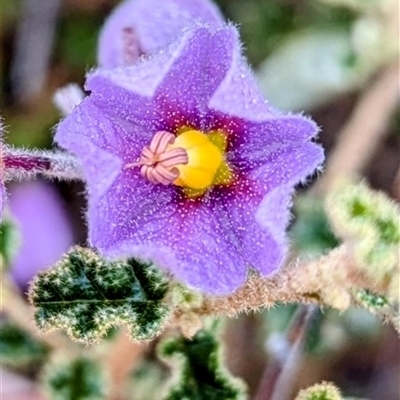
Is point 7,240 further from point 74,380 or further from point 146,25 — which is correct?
point 146,25

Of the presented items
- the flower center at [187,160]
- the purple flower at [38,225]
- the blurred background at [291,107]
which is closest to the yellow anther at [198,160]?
the flower center at [187,160]

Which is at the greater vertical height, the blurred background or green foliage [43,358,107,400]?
the blurred background

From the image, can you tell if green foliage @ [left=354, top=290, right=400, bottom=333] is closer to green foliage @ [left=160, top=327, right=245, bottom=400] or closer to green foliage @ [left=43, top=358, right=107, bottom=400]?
green foliage @ [left=160, top=327, right=245, bottom=400]

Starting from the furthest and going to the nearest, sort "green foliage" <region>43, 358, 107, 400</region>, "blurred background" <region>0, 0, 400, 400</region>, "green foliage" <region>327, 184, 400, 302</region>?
"blurred background" <region>0, 0, 400, 400</region> < "green foliage" <region>43, 358, 107, 400</region> < "green foliage" <region>327, 184, 400, 302</region>

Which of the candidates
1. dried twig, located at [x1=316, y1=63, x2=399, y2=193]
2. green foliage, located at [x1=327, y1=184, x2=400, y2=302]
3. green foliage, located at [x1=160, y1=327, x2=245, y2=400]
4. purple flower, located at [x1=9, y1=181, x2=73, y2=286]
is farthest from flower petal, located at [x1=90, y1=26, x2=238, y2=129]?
purple flower, located at [x1=9, y1=181, x2=73, y2=286]

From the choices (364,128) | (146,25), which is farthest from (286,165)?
(364,128)

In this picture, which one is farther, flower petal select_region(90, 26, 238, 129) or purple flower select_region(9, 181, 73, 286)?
purple flower select_region(9, 181, 73, 286)

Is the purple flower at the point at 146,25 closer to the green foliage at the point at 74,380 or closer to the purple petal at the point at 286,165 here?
the purple petal at the point at 286,165
